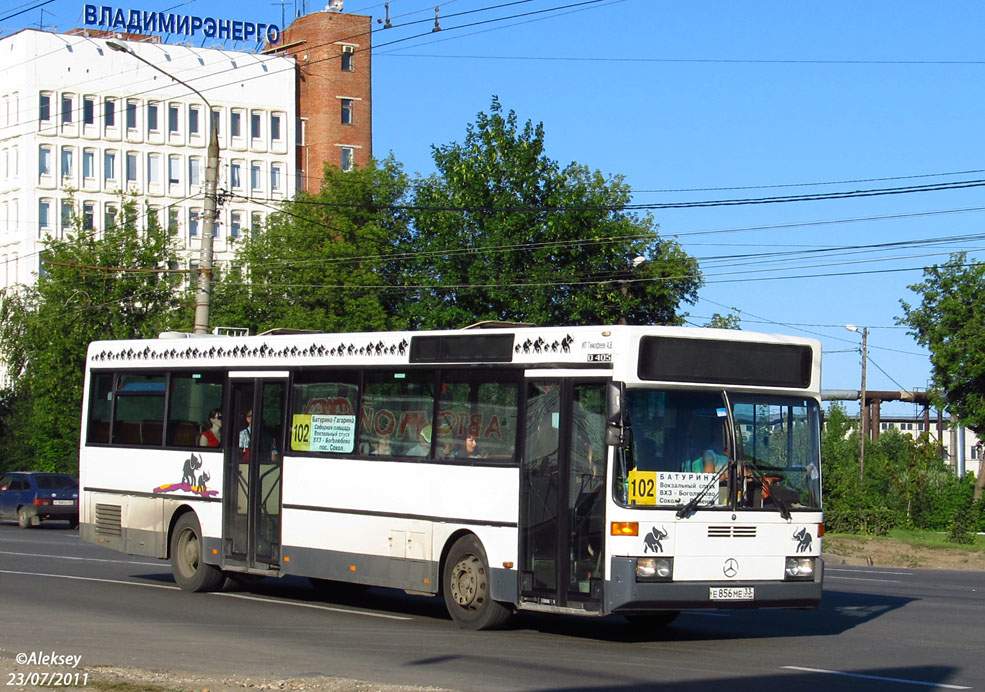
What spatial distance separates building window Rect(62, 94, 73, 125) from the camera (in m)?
86.4

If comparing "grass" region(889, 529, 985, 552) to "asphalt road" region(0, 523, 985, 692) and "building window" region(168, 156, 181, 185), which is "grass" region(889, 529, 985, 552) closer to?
"asphalt road" region(0, 523, 985, 692)

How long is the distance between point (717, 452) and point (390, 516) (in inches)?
153

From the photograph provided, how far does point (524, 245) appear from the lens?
163ft

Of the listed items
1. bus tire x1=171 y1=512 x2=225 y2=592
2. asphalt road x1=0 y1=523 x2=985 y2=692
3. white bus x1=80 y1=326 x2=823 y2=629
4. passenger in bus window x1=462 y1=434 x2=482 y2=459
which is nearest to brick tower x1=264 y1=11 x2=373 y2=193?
bus tire x1=171 y1=512 x2=225 y2=592

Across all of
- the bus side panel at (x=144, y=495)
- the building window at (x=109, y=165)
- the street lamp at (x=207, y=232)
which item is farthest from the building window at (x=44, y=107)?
the bus side panel at (x=144, y=495)

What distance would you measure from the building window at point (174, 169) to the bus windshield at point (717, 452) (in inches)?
3258

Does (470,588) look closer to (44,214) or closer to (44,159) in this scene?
(44,214)

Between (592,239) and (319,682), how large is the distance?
41274 mm

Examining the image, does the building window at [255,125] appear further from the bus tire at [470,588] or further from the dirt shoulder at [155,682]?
the dirt shoulder at [155,682]

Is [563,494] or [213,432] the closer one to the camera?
[563,494]

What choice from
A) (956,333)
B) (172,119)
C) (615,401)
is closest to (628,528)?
(615,401)

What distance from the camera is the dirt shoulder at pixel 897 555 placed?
3155cm

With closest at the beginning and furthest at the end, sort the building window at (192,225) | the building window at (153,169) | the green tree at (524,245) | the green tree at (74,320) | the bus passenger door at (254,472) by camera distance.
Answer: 1. the bus passenger door at (254,472)
2. the green tree at (524,245)
3. the green tree at (74,320)
4. the building window at (153,169)
5. the building window at (192,225)

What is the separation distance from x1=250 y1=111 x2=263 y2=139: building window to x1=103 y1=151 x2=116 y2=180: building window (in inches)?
373
